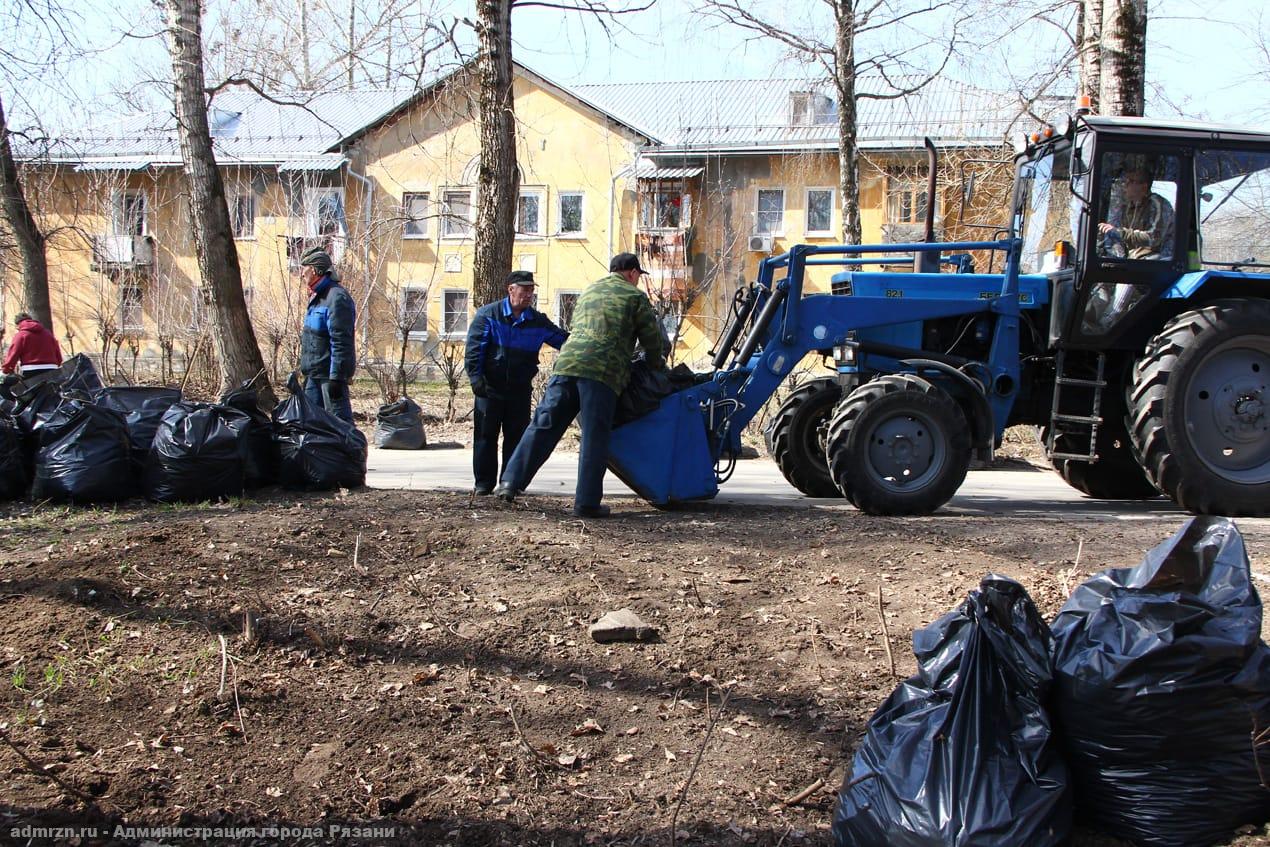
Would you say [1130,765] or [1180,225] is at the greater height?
[1180,225]

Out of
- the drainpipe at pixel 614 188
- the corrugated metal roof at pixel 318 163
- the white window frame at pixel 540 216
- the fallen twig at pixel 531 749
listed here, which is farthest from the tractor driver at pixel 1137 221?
the white window frame at pixel 540 216

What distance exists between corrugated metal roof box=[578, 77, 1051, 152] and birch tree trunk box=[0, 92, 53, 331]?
14501 millimetres

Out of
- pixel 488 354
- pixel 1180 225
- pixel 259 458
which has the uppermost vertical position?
pixel 1180 225

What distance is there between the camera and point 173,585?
187 inches

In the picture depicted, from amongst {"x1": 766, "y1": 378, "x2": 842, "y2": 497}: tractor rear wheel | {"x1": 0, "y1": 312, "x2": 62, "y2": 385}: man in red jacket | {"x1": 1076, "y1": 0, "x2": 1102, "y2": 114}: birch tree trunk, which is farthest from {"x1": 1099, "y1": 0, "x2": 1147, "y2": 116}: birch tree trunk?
{"x1": 0, "y1": 312, "x2": 62, "y2": 385}: man in red jacket

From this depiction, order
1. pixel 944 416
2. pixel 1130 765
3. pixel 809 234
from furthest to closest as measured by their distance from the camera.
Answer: pixel 809 234 → pixel 944 416 → pixel 1130 765

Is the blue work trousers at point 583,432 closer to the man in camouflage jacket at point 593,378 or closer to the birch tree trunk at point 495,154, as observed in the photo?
the man in camouflage jacket at point 593,378

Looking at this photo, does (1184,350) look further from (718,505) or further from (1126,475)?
(718,505)

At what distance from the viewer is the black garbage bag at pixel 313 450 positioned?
24.3 ft

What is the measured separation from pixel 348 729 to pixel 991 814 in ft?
7.05

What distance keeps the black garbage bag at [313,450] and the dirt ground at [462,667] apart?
1.34m

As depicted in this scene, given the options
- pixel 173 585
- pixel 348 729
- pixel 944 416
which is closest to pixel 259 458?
pixel 173 585

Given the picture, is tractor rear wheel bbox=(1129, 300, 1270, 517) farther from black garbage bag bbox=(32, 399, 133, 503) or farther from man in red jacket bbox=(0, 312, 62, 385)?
man in red jacket bbox=(0, 312, 62, 385)

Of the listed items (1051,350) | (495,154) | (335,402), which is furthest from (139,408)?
(1051,350)
